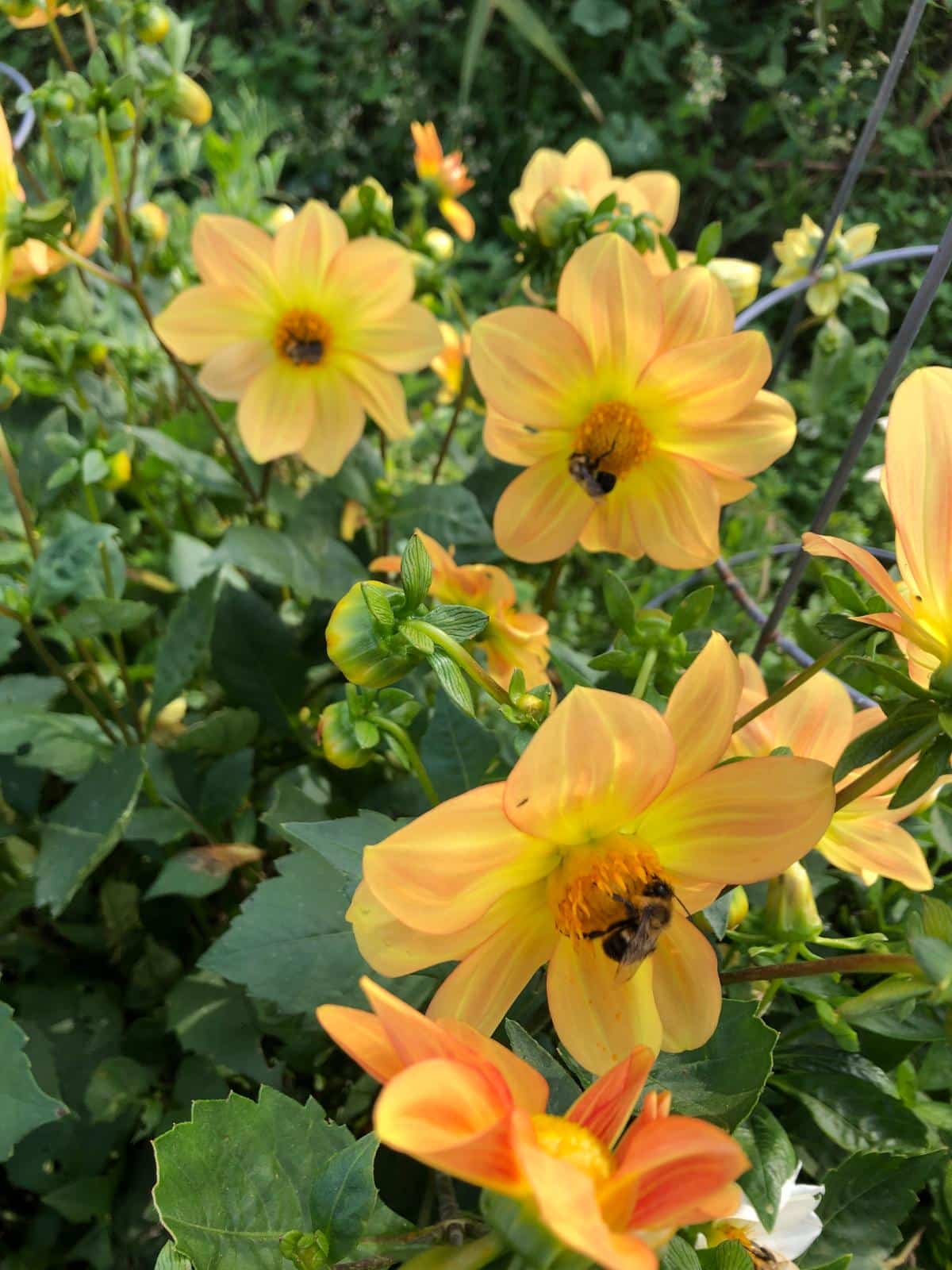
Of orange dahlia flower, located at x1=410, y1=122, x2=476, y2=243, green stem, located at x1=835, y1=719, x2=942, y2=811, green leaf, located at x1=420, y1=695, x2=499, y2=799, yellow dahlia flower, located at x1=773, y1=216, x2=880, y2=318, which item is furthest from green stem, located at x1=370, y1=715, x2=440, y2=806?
orange dahlia flower, located at x1=410, y1=122, x2=476, y2=243

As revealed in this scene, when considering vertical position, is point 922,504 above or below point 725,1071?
above

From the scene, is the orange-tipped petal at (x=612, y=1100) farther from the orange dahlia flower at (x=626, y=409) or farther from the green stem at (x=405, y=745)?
the orange dahlia flower at (x=626, y=409)

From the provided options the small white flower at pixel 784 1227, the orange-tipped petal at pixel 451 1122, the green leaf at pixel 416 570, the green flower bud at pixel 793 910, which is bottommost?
the small white flower at pixel 784 1227

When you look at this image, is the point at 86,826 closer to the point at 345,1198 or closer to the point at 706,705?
the point at 345,1198

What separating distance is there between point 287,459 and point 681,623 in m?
0.82

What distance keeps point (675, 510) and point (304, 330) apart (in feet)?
1.38

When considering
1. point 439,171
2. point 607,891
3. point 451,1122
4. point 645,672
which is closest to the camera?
point 451,1122

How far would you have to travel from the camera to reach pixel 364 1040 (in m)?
0.35

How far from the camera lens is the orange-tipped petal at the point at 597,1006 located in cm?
44

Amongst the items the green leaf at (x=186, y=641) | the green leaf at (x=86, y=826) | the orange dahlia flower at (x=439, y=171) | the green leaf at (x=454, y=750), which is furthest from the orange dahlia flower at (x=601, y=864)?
the orange dahlia flower at (x=439, y=171)

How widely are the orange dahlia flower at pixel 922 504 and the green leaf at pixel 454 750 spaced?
299mm

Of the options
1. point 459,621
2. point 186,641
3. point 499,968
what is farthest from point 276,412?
point 499,968

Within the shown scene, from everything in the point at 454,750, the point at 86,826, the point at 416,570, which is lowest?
the point at 86,826

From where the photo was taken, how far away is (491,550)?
1029 mm
